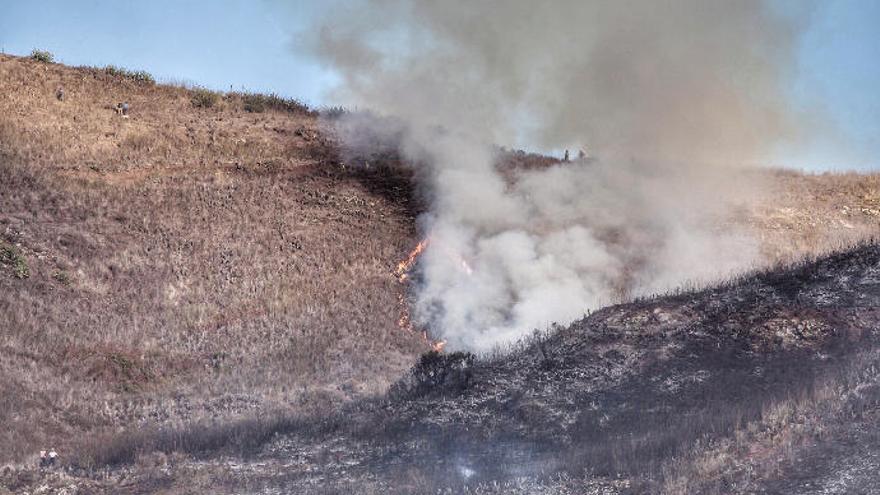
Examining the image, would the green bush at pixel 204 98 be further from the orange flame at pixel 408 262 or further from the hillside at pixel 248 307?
the orange flame at pixel 408 262

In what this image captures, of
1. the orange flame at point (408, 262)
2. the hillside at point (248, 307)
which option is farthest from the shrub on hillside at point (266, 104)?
the orange flame at point (408, 262)

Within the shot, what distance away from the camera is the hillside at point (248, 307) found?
16.2 metres

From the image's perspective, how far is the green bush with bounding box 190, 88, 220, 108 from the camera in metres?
40.9

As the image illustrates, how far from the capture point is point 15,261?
26.4m

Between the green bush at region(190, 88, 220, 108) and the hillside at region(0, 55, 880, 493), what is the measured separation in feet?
0.63

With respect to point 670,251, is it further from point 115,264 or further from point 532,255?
point 115,264

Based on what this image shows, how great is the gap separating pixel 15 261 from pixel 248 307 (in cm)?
658

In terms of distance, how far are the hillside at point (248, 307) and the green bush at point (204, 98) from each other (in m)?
0.19

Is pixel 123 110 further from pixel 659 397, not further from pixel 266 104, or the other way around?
pixel 659 397

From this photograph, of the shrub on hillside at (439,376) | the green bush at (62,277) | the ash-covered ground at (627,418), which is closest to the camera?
the ash-covered ground at (627,418)

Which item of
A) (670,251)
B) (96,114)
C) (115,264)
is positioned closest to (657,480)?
(670,251)

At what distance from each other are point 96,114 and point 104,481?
82.1 feet

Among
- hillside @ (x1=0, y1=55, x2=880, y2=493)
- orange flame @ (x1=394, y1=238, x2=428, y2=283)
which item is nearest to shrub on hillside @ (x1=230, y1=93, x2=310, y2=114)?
hillside @ (x1=0, y1=55, x2=880, y2=493)

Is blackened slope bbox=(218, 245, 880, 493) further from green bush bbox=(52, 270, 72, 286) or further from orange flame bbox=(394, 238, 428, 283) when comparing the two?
green bush bbox=(52, 270, 72, 286)
